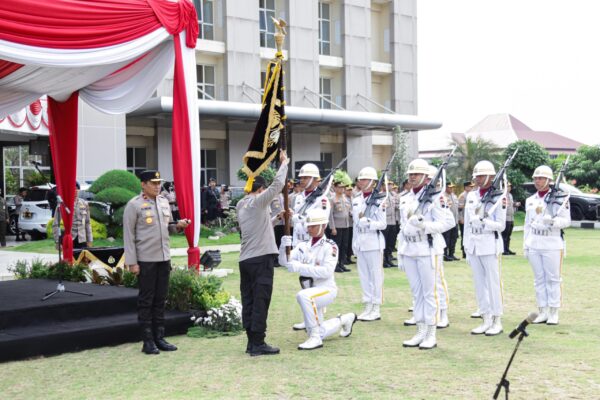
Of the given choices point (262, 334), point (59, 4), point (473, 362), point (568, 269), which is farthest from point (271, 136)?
point (568, 269)

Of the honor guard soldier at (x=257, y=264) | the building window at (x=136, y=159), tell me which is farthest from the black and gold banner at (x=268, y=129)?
the building window at (x=136, y=159)

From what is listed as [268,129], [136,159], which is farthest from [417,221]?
[136,159]

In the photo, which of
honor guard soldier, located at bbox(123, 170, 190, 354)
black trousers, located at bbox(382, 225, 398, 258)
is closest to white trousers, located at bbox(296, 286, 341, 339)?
honor guard soldier, located at bbox(123, 170, 190, 354)

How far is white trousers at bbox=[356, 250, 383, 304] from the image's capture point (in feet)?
34.8

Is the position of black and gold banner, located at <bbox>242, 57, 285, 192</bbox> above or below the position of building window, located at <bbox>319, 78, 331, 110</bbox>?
below

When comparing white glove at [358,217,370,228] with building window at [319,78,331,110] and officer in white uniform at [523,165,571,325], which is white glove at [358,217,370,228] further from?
building window at [319,78,331,110]

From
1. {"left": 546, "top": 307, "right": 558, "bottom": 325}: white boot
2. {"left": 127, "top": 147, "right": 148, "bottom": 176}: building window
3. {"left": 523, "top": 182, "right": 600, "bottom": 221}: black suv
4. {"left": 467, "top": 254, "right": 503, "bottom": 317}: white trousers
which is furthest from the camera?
{"left": 127, "top": 147, "right": 148, "bottom": 176}: building window

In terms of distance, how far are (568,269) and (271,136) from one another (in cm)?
981

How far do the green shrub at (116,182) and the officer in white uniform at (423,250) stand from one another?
14555 mm

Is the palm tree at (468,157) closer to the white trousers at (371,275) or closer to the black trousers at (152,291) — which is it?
the white trousers at (371,275)

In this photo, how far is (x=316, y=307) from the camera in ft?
28.7

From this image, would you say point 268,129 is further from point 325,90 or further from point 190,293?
point 325,90

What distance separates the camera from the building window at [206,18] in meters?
34.4

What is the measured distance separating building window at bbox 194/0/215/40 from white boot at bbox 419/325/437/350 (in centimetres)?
2794
